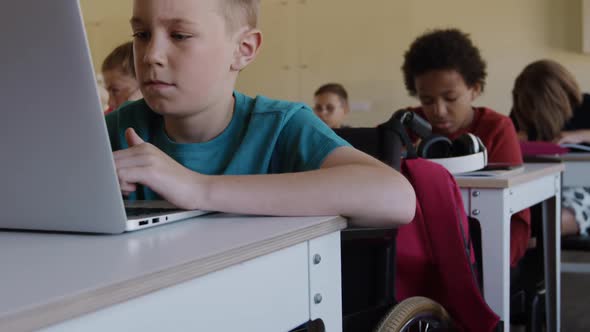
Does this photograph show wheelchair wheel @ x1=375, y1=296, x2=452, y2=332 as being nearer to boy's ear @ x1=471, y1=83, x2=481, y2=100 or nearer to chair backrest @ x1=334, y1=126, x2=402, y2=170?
chair backrest @ x1=334, y1=126, x2=402, y2=170

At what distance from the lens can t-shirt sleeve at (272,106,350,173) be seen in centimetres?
104

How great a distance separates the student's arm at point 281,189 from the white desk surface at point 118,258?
0.02 meters

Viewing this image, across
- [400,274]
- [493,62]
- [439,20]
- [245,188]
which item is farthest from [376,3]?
[245,188]

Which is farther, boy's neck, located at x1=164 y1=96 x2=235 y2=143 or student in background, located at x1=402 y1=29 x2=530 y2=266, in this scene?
student in background, located at x1=402 y1=29 x2=530 y2=266

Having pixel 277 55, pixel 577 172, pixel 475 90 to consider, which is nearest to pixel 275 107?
pixel 475 90

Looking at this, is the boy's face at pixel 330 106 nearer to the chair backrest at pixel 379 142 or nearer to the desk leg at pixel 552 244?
the desk leg at pixel 552 244

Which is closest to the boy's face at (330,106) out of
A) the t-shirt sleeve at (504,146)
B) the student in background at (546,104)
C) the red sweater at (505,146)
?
the student in background at (546,104)

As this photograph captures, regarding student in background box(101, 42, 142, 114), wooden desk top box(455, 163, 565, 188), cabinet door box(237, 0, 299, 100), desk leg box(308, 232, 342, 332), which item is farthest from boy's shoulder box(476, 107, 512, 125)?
cabinet door box(237, 0, 299, 100)

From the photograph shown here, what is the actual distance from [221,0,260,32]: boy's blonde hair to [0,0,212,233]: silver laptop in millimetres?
459

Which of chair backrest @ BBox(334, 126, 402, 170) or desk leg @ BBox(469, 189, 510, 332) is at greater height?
chair backrest @ BBox(334, 126, 402, 170)

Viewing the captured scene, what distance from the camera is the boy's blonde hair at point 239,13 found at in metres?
1.11

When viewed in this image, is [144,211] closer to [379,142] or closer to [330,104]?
[379,142]

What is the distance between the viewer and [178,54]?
1.01m

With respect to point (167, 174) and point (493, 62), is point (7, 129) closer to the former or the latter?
point (167, 174)
